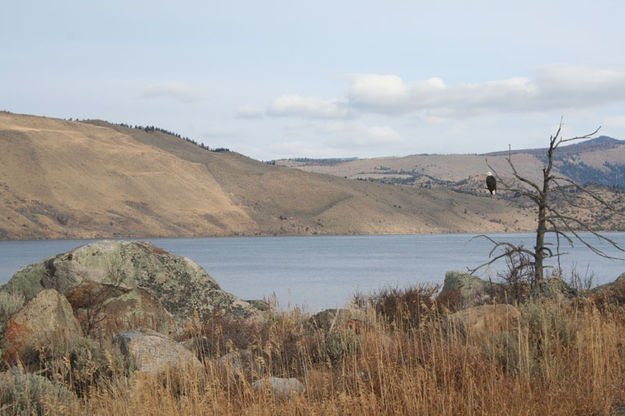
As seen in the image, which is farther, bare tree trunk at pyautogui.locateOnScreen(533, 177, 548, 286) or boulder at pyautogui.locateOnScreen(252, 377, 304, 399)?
bare tree trunk at pyautogui.locateOnScreen(533, 177, 548, 286)

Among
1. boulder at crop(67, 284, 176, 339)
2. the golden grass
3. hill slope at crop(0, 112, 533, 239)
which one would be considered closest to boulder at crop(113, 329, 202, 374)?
the golden grass

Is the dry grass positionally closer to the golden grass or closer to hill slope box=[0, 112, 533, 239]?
the golden grass

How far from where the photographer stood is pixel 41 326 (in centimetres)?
898

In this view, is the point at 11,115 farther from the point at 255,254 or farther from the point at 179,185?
the point at 255,254

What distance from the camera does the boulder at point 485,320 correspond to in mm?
8078

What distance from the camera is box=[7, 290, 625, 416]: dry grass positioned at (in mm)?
5363

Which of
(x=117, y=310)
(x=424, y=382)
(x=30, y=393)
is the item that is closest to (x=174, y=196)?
(x=117, y=310)

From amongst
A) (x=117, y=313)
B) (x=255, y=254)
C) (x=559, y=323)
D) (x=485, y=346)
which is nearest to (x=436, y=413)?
(x=485, y=346)

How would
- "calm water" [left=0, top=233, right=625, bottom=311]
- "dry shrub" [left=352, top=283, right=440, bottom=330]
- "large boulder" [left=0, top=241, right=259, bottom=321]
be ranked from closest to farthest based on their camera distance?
"dry shrub" [left=352, top=283, right=440, bottom=330]
"large boulder" [left=0, top=241, right=259, bottom=321]
"calm water" [left=0, top=233, right=625, bottom=311]

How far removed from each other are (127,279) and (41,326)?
3.19 meters

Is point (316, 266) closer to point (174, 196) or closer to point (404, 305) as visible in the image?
point (404, 305)

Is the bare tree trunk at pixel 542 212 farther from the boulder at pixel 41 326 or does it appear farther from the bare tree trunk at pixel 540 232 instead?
the boulder at pixel 41 326

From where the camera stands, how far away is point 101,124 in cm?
12325

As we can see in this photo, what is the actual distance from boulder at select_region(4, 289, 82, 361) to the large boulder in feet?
5.52
